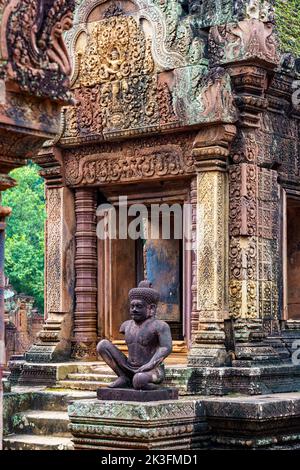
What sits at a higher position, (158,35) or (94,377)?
(158,35)

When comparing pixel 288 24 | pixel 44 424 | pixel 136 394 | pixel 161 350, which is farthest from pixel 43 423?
pixel 288 24

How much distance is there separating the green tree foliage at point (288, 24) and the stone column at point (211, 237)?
68.5 inches

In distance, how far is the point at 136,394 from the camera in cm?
1091

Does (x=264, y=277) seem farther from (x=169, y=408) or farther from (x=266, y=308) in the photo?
(x=169, y=408)

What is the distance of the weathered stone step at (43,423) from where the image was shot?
12.1 m

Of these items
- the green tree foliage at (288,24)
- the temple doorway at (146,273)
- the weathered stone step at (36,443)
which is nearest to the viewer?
the weathered stone step at (36,443)

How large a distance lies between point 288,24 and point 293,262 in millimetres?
2941

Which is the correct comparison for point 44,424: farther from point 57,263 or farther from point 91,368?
point 57,263

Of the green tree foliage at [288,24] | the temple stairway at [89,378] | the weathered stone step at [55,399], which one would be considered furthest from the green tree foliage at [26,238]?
the weathered stone step at [55,399]

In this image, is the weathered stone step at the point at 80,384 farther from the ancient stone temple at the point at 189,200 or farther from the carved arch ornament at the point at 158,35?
the carved arch ornament at the point at 158,35

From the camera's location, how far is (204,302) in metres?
12.6

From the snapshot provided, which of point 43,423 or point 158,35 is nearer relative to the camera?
point 43,423

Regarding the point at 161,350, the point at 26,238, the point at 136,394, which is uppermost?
the point at 26,238

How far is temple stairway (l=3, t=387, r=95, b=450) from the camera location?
38.6ft
